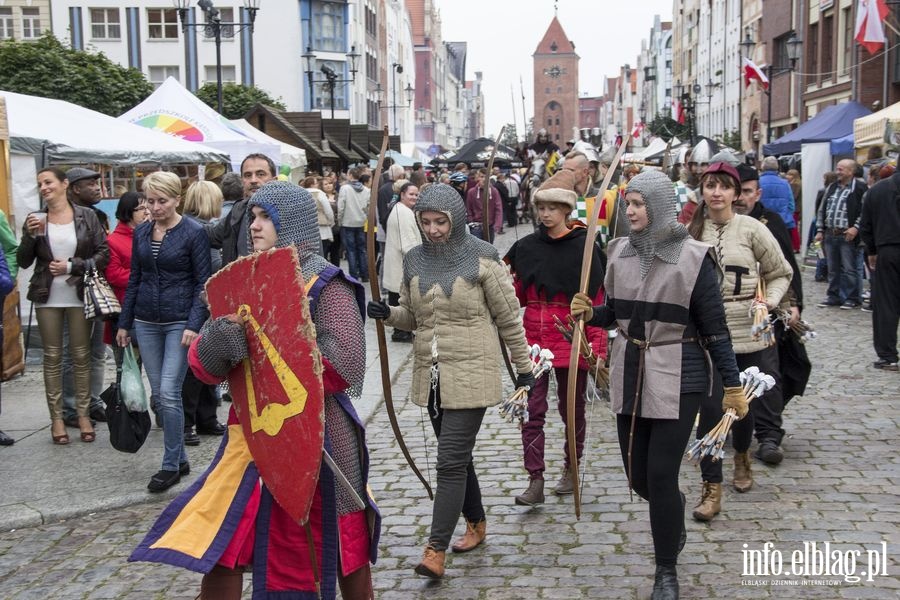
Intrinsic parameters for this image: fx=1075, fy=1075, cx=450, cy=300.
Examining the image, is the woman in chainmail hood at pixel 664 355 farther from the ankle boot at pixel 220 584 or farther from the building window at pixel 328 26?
the building window at pixel 328 26

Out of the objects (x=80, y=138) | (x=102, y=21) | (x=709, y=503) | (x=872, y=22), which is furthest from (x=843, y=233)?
(x=102, y=21)

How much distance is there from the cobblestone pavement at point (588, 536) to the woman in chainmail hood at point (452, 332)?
0.47m

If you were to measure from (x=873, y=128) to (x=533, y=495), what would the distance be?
1375 centimetres

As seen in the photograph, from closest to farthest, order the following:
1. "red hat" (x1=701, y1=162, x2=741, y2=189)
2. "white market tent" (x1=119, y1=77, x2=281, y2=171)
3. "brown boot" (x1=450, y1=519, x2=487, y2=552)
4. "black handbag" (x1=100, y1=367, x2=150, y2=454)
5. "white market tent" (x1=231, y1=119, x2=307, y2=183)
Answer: "brown boot" (x1=450, y1=519, x2=487, y2=552)
"red hat" (x1=701, y1=162, x2=741, y2=189)
"black handbag" (x1=100, y1=367, x2=150, y2=454)
"white market tent" (x1=119, y1=77, x2=281, y2=171)
"white market tent" (x1=231, y1=119, x2=307, y2=183)

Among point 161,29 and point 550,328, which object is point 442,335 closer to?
point 550,328

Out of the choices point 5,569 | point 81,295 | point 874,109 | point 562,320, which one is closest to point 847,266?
point 562,320

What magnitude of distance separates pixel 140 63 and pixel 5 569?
51.6 meters

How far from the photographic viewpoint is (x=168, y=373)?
631 centimetres

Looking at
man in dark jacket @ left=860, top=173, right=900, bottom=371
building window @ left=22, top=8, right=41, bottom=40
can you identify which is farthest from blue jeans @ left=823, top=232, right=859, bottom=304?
building window @ left=22, top=8, right=41, bottom=40

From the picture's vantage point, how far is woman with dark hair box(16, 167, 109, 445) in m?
7.28

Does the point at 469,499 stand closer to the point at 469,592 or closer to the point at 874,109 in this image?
the point at 469,592

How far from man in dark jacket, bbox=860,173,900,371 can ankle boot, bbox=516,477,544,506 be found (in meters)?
5.24

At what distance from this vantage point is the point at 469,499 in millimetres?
5191

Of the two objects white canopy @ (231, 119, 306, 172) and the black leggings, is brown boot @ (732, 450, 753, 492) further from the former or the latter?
white canopy @ (231, 119, 306, 172)
